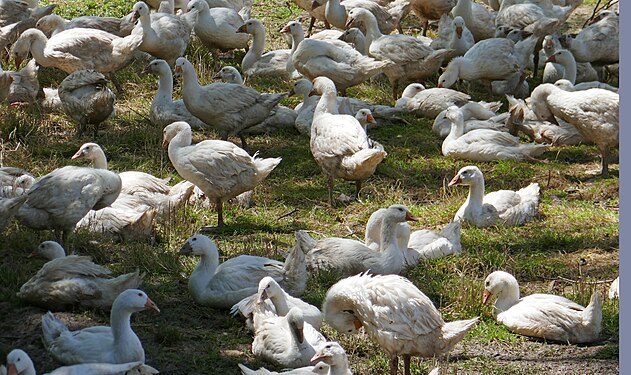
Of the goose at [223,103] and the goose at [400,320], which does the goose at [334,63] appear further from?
the goose at [400,320]

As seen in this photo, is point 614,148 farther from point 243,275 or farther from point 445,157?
point 243,275

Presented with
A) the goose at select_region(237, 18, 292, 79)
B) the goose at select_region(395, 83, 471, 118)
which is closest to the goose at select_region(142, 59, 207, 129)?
the goose at select_region(237, 18, 292, 79)

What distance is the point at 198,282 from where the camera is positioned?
8555 mm

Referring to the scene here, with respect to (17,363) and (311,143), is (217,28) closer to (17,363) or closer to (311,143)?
(311,143)

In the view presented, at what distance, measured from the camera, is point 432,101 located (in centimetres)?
1393

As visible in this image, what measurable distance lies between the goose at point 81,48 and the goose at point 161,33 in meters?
0.33

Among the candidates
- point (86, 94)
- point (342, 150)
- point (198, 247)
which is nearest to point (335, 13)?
point (86, 94)

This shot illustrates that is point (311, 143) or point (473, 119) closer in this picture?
point (311, 143)

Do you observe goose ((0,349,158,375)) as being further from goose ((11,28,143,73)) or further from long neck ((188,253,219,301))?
goose ((11,28,143,73))

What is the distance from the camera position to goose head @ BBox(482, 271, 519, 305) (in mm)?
8422

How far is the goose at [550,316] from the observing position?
8.00 meters

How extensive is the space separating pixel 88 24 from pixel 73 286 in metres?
7.68

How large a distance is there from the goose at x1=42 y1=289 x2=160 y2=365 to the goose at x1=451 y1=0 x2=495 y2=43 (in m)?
10.4

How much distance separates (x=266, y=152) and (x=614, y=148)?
411 centimetres
